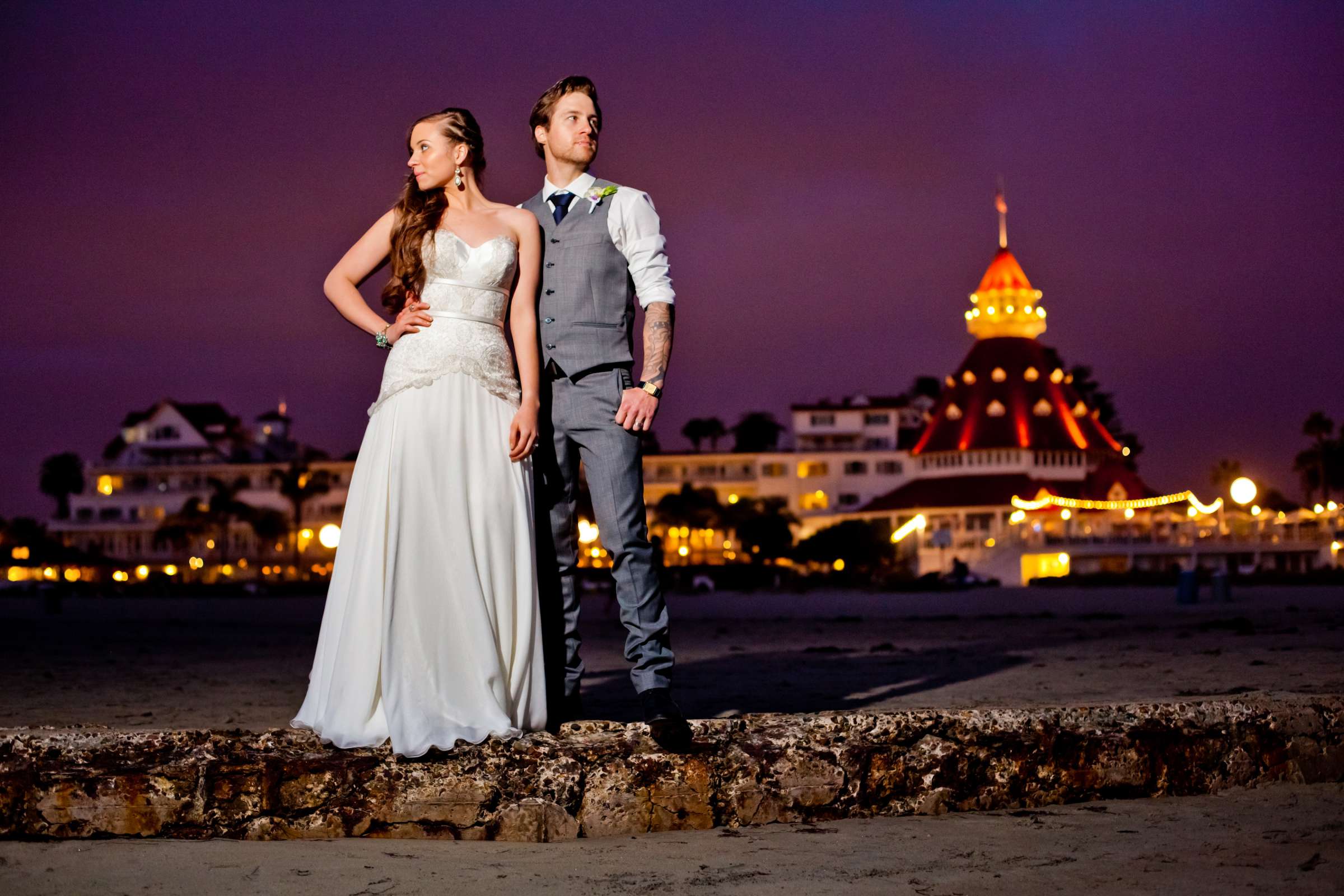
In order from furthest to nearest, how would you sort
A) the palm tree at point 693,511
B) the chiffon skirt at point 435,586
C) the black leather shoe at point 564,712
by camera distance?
the palm tree at point 693,511 < the black leather shoe at point 564,712 < the chiffon skirt at point 435,586

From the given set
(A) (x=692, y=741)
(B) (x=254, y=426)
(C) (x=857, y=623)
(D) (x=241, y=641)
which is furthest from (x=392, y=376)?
(B) (x=254, y=426)

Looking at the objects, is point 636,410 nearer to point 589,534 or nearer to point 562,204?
point 562,204

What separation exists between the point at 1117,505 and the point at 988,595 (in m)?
32.7

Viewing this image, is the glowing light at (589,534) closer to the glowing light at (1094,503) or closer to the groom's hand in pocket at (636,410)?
the glowing light at (1094,503)

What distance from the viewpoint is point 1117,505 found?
71.4 m

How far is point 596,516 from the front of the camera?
525 centimetres

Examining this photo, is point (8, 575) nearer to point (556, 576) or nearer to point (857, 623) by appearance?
point (857, 623)

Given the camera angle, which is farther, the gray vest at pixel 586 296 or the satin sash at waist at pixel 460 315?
the gray vest at pixel 586 296

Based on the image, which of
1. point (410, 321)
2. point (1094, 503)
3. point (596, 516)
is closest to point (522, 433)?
point (596, 516)

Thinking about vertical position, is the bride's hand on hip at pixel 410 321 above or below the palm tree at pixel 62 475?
below

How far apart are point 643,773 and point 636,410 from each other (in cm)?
133

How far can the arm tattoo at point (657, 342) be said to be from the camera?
526 centimetres

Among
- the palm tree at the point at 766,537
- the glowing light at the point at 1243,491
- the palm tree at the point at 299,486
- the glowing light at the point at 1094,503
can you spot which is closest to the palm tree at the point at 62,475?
the palm tree at the point at 299,486

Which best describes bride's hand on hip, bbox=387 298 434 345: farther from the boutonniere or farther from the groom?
the boutonniere
